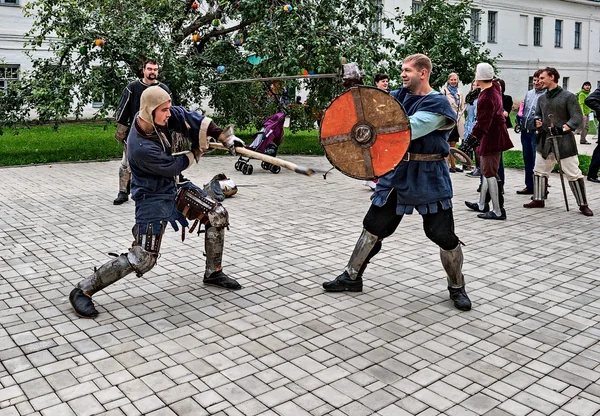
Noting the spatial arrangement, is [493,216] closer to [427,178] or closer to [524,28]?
[427,178]

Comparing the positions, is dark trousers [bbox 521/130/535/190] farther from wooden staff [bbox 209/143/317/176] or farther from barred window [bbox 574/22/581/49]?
barred window [bbox 574/22/581/49]

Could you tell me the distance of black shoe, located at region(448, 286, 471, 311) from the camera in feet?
17.1

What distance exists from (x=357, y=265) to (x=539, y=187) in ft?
15.7

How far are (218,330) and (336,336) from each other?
82 cm

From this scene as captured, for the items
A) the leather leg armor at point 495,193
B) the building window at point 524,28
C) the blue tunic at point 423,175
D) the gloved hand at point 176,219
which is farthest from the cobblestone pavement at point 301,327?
the building window at point 524,28

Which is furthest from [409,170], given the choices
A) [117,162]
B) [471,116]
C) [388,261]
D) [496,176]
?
[117,162]

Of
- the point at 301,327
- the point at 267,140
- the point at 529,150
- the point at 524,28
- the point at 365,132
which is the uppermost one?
the point at 524,28

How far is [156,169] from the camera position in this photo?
4.86 meters

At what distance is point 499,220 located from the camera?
8594mm

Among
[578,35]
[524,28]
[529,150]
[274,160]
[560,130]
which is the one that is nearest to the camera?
[274,160]

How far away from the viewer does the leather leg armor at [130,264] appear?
5000 mm

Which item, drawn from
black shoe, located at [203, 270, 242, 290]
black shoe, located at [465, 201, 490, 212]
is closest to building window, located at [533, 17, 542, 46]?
black shoe, located at [465, 201, 490, 212]

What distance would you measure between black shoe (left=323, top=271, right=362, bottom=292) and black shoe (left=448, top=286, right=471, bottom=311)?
74 centimetres

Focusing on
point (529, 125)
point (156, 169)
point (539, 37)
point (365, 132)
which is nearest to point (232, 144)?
point (156, 169)
